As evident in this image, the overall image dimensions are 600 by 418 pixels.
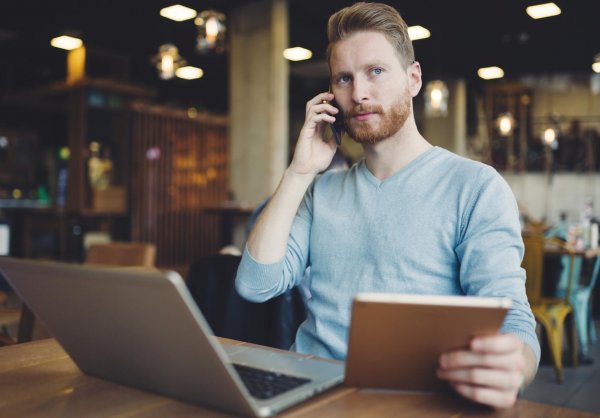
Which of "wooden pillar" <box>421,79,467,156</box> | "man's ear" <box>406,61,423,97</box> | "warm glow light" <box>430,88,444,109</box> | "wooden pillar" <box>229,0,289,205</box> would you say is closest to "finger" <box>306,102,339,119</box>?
"man's ear" <box>406,61,423,97</box>

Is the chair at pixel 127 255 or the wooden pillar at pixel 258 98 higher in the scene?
the wooden pillar at pixel 258 98

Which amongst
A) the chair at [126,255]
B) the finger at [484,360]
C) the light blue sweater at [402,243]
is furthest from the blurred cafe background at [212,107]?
the finger at [484,360]

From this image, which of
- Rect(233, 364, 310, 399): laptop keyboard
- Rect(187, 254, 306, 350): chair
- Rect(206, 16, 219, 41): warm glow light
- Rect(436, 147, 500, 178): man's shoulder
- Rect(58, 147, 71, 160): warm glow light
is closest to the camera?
Rect(233, 364, 310, 399): laptop keyboard

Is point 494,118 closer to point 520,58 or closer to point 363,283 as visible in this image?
point 520,58

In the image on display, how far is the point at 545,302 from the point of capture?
432cm

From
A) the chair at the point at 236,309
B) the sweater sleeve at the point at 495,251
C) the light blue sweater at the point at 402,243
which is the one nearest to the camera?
the sweater sleeve at the point at 495,251

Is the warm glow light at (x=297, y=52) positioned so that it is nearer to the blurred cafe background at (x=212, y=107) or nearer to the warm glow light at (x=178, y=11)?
the blurred cafe background at (x=212, y=107)

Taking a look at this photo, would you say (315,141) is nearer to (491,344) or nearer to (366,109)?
(366,109)

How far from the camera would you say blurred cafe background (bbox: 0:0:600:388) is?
7621 millimetres

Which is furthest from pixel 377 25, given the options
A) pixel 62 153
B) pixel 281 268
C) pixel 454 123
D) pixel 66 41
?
pixel 62 153

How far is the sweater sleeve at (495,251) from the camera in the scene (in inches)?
46.1

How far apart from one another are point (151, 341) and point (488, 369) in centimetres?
49

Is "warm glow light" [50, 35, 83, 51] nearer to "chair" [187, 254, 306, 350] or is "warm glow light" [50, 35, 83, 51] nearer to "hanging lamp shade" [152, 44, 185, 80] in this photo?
"hanging lamp shade" [152, 44, 185, 80]

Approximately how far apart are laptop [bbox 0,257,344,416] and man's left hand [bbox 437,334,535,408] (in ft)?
0.68
